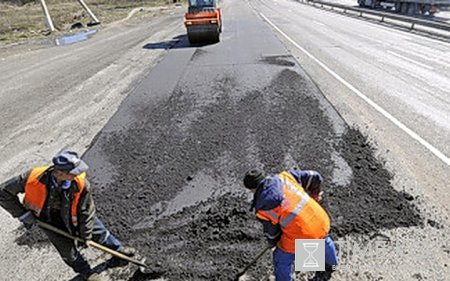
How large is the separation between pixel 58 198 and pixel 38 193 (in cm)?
20

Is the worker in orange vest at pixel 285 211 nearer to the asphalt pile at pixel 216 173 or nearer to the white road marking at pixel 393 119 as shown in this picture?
the asphalt pile at pixel 216 173

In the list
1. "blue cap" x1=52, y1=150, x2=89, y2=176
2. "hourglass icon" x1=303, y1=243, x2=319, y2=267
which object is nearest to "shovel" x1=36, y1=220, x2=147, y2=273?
"blue cap" x1=52, y1=150, x2=89, y2=176

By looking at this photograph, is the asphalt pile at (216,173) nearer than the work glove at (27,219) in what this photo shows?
No

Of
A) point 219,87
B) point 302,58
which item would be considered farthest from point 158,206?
point 302,58

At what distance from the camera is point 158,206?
5152mm

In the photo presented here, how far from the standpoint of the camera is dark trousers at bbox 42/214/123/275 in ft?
12.3

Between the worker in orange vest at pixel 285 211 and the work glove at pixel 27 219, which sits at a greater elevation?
the worker in orange vest at pixel 285 211

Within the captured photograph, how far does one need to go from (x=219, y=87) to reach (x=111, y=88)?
12.2 ft

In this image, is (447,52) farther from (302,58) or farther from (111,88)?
(111,88)

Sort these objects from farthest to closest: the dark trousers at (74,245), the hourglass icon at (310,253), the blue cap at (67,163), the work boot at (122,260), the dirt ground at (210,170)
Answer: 1. the dirt ground at (210,170)
2. the work boot at (122,260)
3. the dark trousers at (74,245)
4. the blue cap at (67,163)
5. the hourglass icon at (310,253)

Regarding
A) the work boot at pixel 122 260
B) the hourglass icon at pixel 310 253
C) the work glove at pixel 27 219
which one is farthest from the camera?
the work boot at pixel 122 260

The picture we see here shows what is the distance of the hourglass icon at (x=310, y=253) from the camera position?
3.10m

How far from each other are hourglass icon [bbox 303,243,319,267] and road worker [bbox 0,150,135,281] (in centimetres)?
226

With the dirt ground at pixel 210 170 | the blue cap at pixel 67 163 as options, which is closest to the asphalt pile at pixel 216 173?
the dirt ground at pixel 210 170
